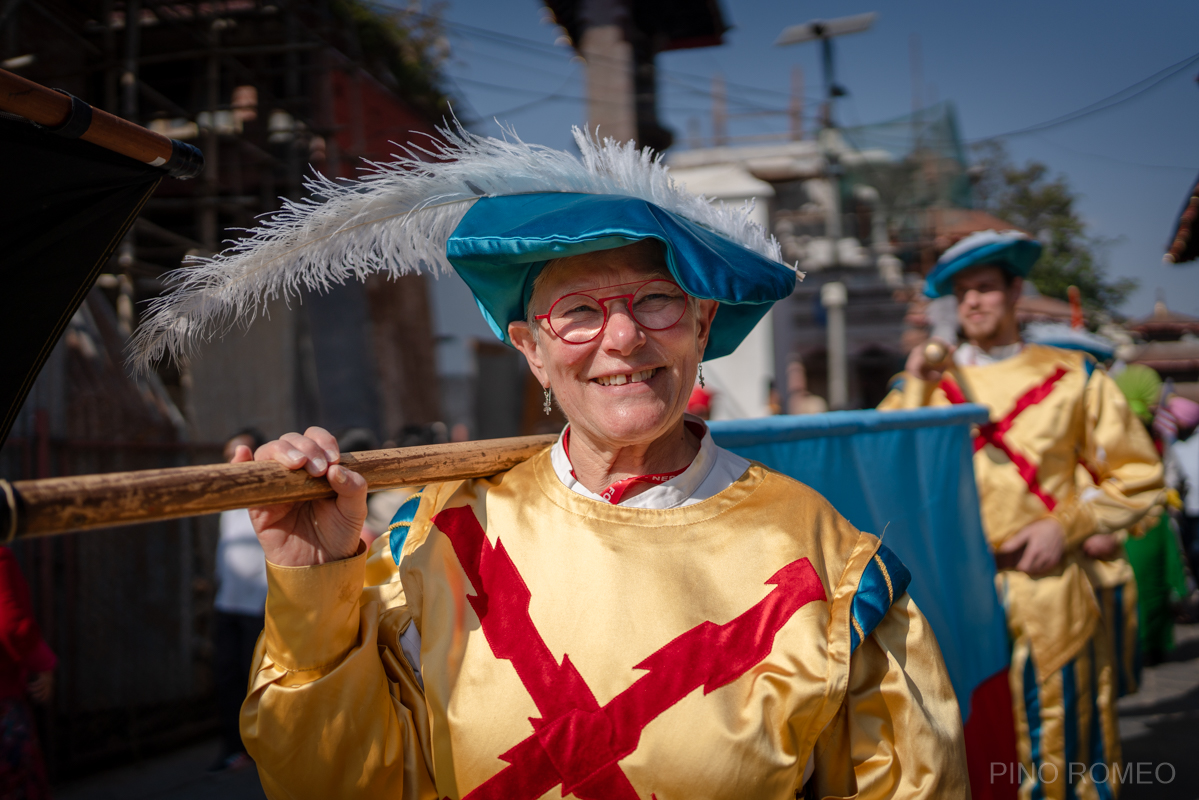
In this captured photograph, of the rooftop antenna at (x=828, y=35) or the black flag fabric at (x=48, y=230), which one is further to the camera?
the rooftop antenna at (x=828, y=35)

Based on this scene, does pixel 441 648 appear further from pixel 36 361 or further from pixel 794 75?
pixel 794 75

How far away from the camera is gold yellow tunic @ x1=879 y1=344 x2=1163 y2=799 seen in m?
2.92

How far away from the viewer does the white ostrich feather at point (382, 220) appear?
153cm

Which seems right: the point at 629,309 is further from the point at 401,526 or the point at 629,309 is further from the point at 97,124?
the point at 97,124

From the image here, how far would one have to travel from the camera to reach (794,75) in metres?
39.3

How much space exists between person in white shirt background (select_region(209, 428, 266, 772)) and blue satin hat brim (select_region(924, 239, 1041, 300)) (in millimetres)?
3480

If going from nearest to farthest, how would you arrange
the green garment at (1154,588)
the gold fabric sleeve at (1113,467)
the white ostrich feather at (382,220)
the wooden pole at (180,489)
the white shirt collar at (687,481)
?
the wooden pole at (180,489), the white ostrich feather at (382,220), the white shirt collar at (687,481), the gold fabric sleeve at (1113,467), the green garment at (1154,588)

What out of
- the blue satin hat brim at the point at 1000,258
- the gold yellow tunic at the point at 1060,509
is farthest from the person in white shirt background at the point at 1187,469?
the blue satin hat brim at the point at 1000,258

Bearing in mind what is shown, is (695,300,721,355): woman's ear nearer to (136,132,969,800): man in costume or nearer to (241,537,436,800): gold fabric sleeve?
(136,132,969,800): man in costume

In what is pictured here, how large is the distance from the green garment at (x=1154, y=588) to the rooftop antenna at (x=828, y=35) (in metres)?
7.51

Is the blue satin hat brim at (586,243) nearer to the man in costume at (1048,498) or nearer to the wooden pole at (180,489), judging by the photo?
the wooden pole at (180,489)

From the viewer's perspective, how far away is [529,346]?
176cm

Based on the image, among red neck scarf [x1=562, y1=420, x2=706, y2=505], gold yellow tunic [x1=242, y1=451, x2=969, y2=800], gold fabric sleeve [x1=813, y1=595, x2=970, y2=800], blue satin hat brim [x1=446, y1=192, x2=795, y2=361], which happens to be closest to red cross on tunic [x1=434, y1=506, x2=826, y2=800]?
gold yellow tunic [x1=242, y1=451, x2=969, y2=800]

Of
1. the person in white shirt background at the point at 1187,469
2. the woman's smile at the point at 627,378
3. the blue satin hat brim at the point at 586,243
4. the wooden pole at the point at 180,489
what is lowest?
the person in white shirt background at the point at 1187,469
